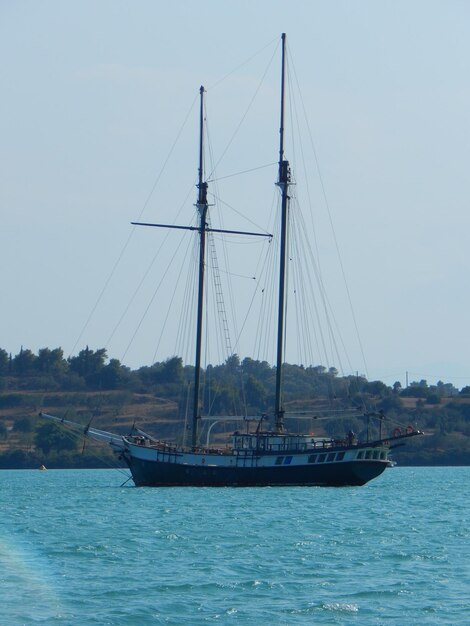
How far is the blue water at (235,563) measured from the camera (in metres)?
32.3

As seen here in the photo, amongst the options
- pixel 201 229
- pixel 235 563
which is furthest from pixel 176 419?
pixel 235 563

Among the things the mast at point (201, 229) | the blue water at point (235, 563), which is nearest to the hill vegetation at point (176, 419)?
the mast at point (201, 229)

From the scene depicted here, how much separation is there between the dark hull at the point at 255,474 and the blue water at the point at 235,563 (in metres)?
11.0

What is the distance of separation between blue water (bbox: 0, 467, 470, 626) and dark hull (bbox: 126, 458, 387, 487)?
11001 millimetres

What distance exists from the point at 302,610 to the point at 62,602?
18.2 ft

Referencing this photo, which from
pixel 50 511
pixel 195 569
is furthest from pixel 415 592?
pixel 50 511

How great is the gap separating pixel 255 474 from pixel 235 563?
1574 inches

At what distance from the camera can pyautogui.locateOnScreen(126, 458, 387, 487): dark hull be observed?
8024 centimetres

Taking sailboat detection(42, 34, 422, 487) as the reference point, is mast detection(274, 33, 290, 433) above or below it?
above

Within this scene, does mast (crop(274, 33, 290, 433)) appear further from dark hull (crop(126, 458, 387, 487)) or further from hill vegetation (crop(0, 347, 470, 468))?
hill vegetation (crop(0, 347, 470, 468))

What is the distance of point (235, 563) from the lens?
4034 cm

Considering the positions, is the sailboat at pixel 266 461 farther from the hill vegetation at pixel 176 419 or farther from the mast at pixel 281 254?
the hill vegetation at pixel 176 419

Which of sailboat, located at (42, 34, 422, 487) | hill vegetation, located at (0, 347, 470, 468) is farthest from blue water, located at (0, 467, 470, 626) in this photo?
hill vegetation, located at (0, 347, 470, 468)

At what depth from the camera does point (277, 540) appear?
47625 mm
